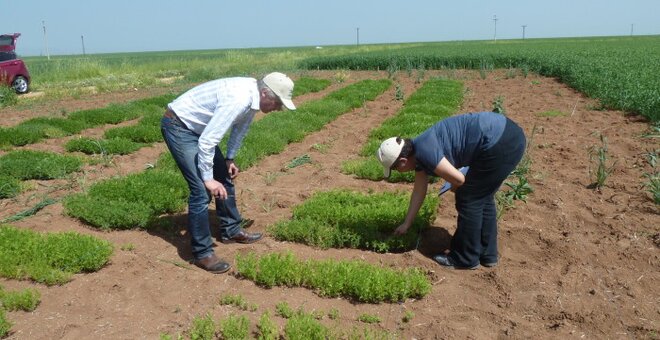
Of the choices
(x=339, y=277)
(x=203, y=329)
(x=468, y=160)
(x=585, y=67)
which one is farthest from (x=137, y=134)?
(x=585, y=67)

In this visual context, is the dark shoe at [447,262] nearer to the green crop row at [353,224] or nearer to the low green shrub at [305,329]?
the green crop row at [353,224]

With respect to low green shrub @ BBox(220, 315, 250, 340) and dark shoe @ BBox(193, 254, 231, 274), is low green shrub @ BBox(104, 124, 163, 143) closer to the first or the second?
dark shoe @ BBox(193, 254, 231, 274)

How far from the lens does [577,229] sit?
18.9ft

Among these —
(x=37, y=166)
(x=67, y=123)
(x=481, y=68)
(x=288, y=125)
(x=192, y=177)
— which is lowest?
(x=37, y=166)

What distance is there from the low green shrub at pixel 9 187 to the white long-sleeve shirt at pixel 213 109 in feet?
13.0

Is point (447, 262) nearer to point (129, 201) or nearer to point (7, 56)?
point (129, 201)

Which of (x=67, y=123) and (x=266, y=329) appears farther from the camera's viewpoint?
(x=67, y=123)

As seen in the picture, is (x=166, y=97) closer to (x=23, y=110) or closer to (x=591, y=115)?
(x=23, y=110)

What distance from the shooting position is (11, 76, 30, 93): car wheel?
21.6 metres

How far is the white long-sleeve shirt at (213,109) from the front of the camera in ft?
14.6

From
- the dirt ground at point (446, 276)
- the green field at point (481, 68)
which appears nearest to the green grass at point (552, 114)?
the green field at point (481, 68)

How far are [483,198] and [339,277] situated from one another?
1512mm

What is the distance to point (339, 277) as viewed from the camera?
4.56 m

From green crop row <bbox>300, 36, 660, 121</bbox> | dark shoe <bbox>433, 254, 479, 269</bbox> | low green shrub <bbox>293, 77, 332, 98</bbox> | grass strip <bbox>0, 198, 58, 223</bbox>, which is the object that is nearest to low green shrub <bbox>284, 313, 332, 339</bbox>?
dark shoe <bbox>433, 254, 479, 269</bbox>
